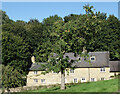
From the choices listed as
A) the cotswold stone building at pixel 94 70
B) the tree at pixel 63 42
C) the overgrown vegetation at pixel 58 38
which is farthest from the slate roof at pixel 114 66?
the tree at pixel 63 42

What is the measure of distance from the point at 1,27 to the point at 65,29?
38236 millimetres

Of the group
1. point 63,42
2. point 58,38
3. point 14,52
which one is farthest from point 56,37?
point 14,52

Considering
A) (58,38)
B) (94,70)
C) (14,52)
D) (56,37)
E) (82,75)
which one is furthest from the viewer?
(14,52)

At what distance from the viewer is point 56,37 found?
26422 mm

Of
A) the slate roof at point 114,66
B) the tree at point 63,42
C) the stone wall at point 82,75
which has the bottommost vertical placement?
the stone wall at point 82,75

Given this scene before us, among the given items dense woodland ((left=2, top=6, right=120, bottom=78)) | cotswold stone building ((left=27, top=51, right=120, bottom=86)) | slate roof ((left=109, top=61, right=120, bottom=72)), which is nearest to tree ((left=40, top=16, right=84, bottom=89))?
dense woodland ((left=2, top=6, right=120, bottom=78))

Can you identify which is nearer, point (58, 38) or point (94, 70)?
point (58, 38)

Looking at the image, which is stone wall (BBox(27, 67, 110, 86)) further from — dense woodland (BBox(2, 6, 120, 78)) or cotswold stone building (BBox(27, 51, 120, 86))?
dense woodland (BBox(2, 6, 120, 78))

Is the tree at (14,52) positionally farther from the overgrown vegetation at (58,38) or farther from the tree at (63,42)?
the tree at (63,42)

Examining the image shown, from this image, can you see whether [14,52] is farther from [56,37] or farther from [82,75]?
[56,37]

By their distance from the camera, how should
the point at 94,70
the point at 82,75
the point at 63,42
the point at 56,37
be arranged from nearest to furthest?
the point at 63,42
the point at 56,37
the point at 94,70
the point at 82,75

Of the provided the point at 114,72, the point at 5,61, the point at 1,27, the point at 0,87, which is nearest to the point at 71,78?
the point at 114,72

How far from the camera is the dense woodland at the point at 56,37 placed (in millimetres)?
24969

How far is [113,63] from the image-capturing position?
165ft
